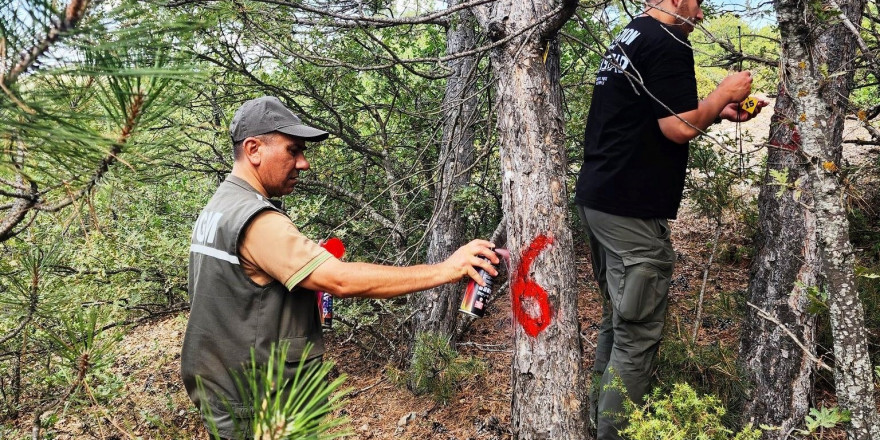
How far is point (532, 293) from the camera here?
8.87ft

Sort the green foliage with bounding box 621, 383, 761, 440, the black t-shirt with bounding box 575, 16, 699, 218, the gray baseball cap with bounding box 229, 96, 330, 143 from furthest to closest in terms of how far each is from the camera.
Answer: the black t-shirt with bounding box 575, 16, 699, 218 → the gray baseball cap with bounding box 229, 96, 330, 143 → the green foliage with bounding box 621, 383, 761, 440

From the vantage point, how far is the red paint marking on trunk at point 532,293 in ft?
8.85

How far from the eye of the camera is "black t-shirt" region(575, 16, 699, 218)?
292 centimetres

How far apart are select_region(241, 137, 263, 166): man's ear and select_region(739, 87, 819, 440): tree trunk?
2.62 metres

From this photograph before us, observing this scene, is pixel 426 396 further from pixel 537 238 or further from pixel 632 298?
pixel 537 238

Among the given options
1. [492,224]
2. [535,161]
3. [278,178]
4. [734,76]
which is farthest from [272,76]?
[734,76]

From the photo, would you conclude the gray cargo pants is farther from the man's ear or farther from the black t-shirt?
the man's ear

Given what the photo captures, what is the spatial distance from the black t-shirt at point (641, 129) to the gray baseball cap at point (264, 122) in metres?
1.56

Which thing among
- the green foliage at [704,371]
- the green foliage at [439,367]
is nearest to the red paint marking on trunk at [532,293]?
the green foliage at [704,371]

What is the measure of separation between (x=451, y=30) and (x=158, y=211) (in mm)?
3495

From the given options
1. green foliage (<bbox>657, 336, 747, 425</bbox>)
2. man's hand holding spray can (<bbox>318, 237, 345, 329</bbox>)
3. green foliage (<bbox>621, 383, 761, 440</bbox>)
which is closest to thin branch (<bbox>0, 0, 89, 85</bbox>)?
man's hand holding spray can (<bbox>318, 237, 345, 329</bbox>)

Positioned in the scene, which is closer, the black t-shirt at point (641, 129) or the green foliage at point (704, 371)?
the black t-shirt at point (641, 129)

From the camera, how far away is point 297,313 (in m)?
2.47

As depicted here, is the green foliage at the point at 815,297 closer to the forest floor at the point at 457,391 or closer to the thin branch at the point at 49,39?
the forest floor at the point at 457,391
